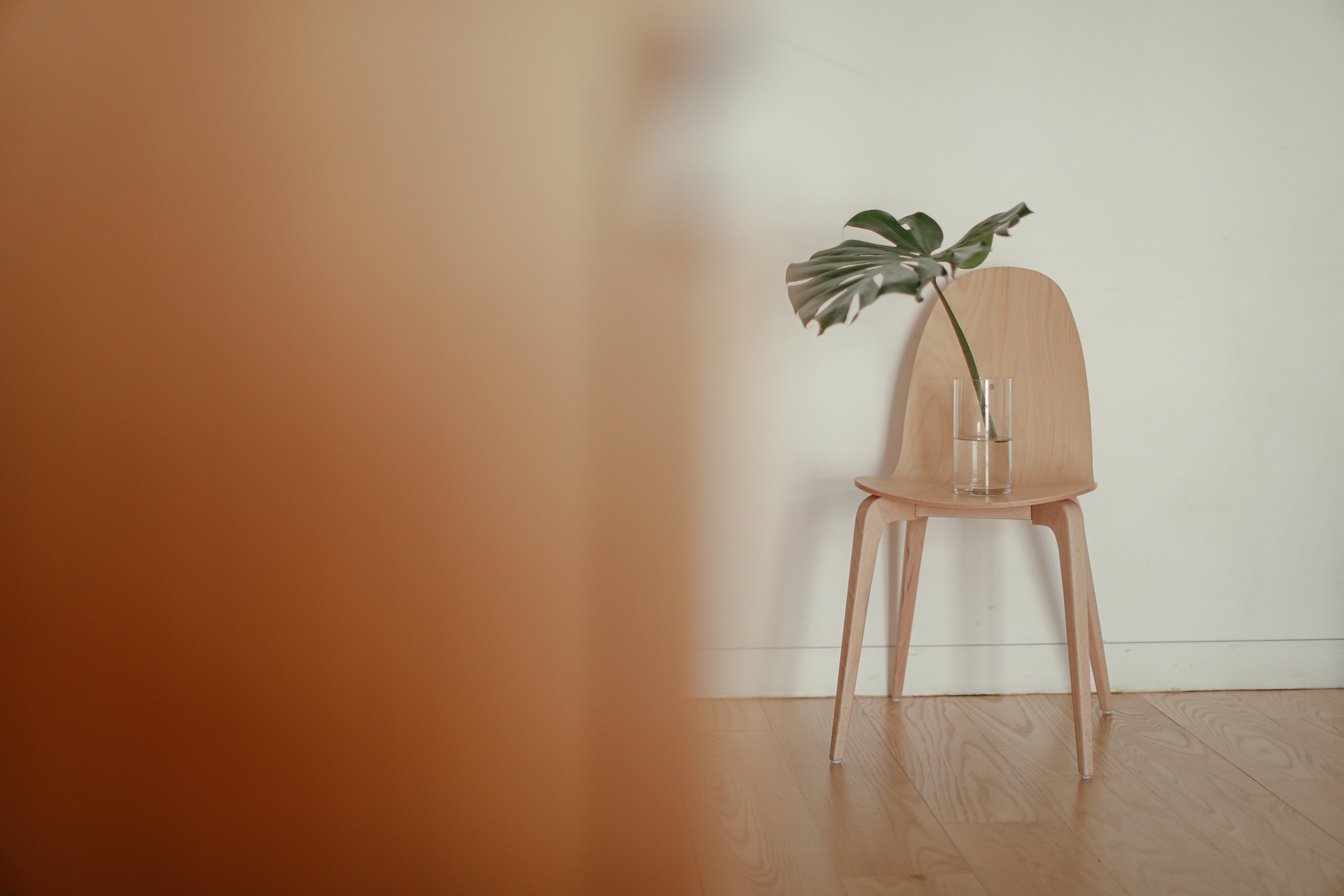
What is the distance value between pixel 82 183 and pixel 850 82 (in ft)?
4.87

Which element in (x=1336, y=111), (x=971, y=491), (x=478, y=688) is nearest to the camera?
(x=971, y=491)

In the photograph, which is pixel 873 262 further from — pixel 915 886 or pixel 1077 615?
pixel 915 886

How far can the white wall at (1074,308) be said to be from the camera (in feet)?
6.79

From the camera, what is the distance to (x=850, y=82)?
6.78 feet

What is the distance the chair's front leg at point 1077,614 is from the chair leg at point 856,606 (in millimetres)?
282

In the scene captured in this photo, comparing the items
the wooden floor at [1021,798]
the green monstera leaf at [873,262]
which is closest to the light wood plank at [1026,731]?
the wooden floor at [1021,798]

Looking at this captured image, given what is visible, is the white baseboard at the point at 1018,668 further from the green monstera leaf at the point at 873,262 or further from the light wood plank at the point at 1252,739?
the green monstera leaf at the point at 873,262

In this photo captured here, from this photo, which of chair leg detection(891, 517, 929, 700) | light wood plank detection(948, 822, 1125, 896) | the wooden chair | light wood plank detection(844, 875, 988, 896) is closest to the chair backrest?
the wooden chair

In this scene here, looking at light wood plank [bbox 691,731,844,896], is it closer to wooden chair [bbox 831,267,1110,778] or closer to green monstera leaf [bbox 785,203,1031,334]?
wooden chair [bbox 831,267,1110,778]

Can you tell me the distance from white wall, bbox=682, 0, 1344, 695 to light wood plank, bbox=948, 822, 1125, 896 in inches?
25.1

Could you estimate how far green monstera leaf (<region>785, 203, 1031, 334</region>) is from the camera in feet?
5.49

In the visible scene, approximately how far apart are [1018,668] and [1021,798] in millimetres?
564

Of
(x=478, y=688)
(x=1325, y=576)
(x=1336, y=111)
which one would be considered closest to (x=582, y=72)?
(x=478, y=688)

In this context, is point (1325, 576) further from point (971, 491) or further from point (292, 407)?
point (292, 407)
